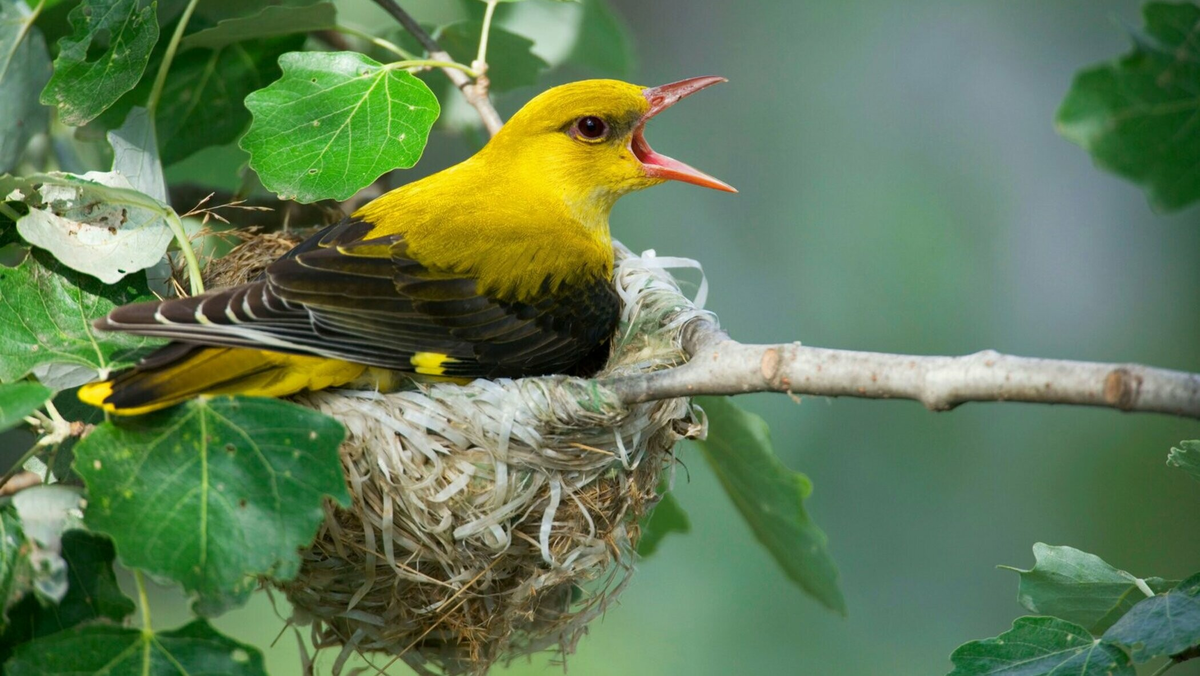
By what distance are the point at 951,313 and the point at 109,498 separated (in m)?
5.30

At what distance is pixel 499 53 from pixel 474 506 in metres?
1.43

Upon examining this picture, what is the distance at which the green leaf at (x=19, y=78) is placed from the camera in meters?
2.43

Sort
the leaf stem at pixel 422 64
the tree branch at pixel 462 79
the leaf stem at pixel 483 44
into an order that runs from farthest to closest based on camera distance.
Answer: the tree branch at pixel 462 79, the leaf stem at pixel 483 44, the leaf stem at pixel 422 64

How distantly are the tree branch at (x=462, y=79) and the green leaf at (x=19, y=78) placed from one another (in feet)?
2.80

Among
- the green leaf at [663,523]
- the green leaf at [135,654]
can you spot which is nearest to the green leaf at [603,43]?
the green leaf at [663,523]

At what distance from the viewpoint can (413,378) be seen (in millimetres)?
2475

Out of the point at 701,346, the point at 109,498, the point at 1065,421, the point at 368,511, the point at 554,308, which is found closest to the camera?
the point at 109,498

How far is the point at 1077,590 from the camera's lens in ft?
6.30

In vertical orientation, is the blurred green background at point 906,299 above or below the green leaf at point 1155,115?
below

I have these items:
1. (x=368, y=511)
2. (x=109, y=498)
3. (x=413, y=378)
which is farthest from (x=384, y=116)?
(x=109, y=498)

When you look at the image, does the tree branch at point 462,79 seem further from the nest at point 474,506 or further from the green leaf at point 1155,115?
the green leaf at point 1155,115

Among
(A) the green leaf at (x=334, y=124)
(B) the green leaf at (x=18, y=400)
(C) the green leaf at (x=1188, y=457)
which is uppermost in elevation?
(C) the green leaf at (x=1188, y=457)

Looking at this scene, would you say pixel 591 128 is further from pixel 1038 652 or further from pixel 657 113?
pixel 1038 652

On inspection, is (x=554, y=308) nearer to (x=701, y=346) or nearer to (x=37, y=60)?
(x=701, y=346)
